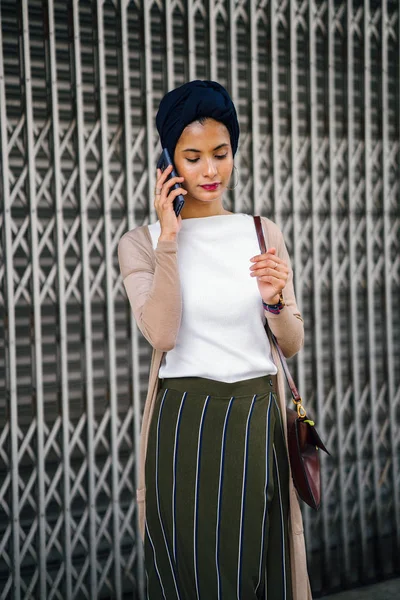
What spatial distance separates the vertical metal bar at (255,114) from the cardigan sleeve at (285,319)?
185 cm

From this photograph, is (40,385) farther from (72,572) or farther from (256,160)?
(256,160)

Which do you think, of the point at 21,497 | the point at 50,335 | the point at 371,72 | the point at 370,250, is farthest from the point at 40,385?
the point at 371,72

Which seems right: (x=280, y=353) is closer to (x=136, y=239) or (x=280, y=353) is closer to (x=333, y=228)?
(x=136, y=239)

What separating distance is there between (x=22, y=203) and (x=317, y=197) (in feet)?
5.68

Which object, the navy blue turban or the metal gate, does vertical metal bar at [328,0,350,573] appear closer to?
the metal gate

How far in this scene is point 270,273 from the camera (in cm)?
181

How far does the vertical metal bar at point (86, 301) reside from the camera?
3.44m

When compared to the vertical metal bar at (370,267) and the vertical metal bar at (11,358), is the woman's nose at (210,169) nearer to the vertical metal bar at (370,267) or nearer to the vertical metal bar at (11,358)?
the vertical metal bar at (11,358)

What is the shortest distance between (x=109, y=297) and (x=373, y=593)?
2393 millimetres

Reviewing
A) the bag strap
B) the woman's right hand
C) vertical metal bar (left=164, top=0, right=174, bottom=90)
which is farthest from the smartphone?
vertical metal bar (left=164, top=0, right=174, bottom=90)

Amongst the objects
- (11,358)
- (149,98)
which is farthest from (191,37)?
(11,358)

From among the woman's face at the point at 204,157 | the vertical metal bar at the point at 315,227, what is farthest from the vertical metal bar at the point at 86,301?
the woman's face at the point at 204,157

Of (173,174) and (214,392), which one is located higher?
(173,174)

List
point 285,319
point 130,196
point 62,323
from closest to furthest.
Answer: point 285,319 → point 62,323 → point 130,196
